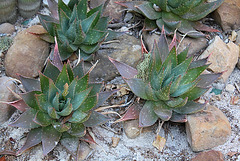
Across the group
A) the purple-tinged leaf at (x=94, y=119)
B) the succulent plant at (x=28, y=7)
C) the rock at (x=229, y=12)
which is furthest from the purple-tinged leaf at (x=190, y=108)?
the succulent plant at (x=28, y=7)

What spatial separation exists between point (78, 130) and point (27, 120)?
1.40ft

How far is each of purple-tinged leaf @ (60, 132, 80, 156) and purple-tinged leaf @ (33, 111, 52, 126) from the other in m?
0.20

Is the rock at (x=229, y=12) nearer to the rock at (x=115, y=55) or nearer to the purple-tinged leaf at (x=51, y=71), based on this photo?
the rock at (x=115, y=55)

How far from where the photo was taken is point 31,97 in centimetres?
227

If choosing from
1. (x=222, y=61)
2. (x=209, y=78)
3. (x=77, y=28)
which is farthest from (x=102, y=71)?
(x=222, y=61)

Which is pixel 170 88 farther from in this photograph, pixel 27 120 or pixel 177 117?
pixel 27 120

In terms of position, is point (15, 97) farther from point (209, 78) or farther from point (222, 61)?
point (222, 61)

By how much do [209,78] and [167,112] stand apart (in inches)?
22.5

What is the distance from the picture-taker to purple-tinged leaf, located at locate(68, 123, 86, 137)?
7.54 ft

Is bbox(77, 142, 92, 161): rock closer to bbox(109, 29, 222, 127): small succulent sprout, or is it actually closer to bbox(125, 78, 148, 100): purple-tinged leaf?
bbox(109, 29, 222, 127): small succulent sprout

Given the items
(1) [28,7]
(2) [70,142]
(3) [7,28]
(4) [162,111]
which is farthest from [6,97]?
(4) [162,111]

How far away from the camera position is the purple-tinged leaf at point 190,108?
2.46 meters

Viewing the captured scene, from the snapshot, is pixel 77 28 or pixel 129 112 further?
pixel 77 28

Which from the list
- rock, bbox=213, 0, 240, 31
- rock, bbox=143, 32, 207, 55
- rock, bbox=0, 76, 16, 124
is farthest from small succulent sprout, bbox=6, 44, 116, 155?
rock, bbox=213, 0, 240, 31
